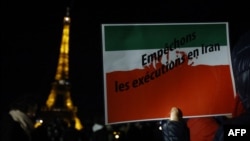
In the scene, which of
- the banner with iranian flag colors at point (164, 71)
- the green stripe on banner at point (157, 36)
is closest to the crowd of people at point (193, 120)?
the banner with iranian flag colors at point (164, 71)

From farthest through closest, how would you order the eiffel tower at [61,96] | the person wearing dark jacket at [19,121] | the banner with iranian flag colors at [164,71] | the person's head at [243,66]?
the eiffel tower at [61,96] → the person wearing dark jacket at [19,121] → the banner with iranian flag colors at [164,71] → the person's head at [243,66]

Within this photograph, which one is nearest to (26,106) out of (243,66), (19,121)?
(19,121)

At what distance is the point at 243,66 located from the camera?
5.81 feet

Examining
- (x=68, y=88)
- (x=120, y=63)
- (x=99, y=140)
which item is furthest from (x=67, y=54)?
(x=120, y=63)

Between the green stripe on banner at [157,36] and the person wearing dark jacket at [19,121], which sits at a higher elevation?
the green stripe on banner at [157,36]

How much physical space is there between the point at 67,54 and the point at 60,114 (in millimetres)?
9453

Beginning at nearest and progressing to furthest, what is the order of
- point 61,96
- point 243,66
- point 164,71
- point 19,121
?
point 243,66, point 164,71, point 19,121, point 61,96

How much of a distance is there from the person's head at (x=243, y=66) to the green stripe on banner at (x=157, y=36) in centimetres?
180

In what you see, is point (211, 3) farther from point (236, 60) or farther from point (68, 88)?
→ point (68, 88)

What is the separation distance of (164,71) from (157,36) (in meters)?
0.30

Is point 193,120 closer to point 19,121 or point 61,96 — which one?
point 19,121

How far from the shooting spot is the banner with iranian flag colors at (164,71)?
11.5 ft

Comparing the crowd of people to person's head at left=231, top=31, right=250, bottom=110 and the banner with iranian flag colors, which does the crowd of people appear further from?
the banner with iranian flag colors

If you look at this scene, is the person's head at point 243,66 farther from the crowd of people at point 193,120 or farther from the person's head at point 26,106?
the person's head at point 26,106
